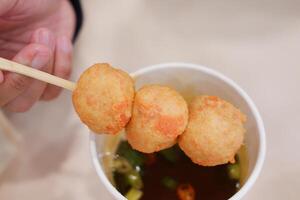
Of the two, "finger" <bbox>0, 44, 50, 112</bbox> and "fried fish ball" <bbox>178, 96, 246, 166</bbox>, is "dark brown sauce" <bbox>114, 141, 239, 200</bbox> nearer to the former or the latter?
"fried fish ball" <bbox>178, 96, 246, 166</bbox>

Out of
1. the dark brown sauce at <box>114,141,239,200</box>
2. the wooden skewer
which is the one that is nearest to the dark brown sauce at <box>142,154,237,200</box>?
the dark brown sauce at <box>114,141,239,200</box>

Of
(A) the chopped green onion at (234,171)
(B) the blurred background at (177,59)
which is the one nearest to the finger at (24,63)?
(B) the blurred background at (177,59)

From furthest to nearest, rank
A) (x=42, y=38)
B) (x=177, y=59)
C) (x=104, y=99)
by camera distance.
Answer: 1. (x=177, y=59)
2. (x=42, y=38)
3. (x=104, y=99)

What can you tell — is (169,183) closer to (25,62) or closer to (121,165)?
(121,165)

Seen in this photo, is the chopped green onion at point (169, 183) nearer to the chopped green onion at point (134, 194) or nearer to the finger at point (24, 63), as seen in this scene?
the chopped green onion at point (134, 194)

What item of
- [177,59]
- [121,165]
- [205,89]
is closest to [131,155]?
[121,165]

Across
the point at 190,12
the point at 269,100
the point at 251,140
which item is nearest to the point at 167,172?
the point at 251,140
